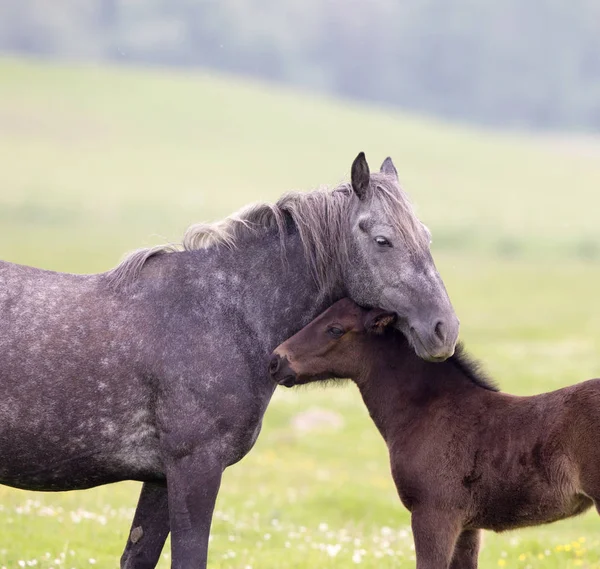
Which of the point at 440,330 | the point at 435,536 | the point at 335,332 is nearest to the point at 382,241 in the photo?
the point at 440,330

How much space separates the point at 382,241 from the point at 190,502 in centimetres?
211

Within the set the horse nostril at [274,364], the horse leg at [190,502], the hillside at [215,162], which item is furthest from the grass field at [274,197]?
the horse nostril at [274,364]

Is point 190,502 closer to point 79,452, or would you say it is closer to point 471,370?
point 79,452

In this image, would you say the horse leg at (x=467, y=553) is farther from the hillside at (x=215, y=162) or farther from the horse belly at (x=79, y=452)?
the hillside at (x=215, y=162)

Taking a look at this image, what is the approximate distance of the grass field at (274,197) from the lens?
9562 millimetres

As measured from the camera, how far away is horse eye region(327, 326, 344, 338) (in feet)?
21.7

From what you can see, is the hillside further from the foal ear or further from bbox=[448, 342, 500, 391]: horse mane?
the foal ear

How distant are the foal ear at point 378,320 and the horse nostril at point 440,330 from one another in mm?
436

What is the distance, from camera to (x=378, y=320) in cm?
646

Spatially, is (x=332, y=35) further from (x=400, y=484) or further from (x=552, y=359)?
(x=400, y=484)

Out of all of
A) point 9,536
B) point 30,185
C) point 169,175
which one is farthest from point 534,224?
point 9,536

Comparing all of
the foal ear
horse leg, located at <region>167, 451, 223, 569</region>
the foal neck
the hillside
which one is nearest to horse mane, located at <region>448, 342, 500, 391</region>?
the foal neck

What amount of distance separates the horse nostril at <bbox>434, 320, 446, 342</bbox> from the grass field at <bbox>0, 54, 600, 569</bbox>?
2954 millimetres

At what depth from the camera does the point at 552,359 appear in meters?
27.1
